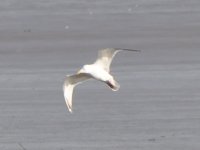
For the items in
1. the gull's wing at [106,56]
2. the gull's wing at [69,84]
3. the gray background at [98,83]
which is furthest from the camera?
the gray background at [98,83]

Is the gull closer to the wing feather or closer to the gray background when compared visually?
the wing feather

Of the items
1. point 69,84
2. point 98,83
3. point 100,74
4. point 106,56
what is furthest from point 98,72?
point 98,83

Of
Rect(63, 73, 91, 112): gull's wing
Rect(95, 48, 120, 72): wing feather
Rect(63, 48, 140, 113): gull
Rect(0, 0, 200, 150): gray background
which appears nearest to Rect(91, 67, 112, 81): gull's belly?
Rect(63, 48, 140, 113): gull

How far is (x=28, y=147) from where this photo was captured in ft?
34.3

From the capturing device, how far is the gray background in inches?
429

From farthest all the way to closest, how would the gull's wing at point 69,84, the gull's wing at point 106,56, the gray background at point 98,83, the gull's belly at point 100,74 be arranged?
the gray background at point 98,83, the gull's wing at point 69,84, the gull's wing at point 106,56, the gull's belly at point 100,74

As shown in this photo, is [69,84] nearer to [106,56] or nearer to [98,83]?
[106,56]

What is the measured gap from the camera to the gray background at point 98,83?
10.9 meters

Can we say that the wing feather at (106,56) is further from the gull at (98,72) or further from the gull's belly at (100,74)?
the gull's belly at (100,74)

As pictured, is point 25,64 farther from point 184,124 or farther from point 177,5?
point 177,5

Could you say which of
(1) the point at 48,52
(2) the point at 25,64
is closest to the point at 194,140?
(2) the point at 25,64

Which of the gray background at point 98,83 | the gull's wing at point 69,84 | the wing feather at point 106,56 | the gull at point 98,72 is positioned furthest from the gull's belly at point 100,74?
the gray background at point 98,83

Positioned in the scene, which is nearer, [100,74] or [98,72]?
[100,74]

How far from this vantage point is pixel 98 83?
1419 centimetres
